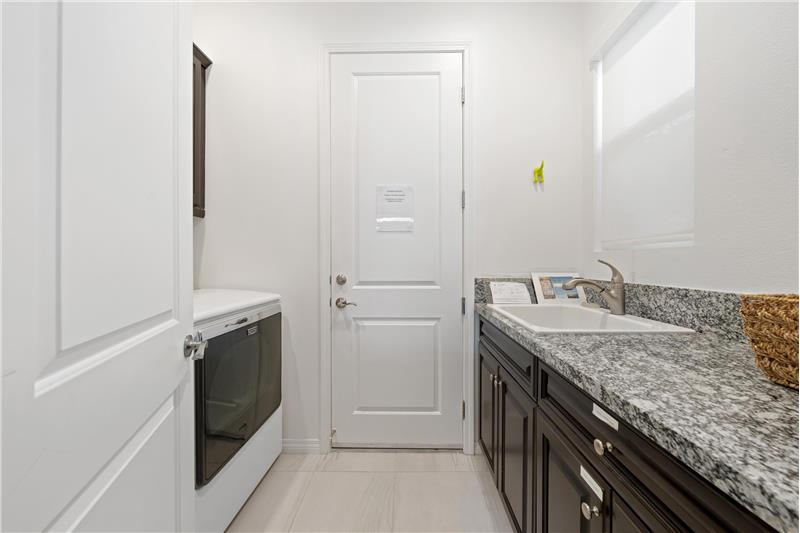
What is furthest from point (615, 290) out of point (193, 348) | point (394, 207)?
point (193, 348)

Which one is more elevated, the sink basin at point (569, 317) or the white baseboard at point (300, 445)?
the sink basin at point (569, 317)

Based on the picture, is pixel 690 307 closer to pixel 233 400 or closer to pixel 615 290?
pixel 615 290

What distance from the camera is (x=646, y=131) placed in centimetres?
154

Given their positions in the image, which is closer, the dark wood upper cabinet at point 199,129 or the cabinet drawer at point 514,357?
the cabinet drawer at point 514,357

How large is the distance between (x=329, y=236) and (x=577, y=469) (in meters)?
1.59

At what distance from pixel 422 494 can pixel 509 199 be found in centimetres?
162

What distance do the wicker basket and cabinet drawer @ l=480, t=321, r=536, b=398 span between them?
54 centimetres

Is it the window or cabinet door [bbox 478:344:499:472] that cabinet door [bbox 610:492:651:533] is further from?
the window

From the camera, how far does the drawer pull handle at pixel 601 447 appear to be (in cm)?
71

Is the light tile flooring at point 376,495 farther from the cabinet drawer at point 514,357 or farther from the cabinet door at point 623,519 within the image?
the cabinet door at point 623,519

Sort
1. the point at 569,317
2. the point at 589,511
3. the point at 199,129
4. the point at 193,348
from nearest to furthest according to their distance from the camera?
the point at 589,511 < the point at 193,348 < the point at 569,317 < the point at 199,129

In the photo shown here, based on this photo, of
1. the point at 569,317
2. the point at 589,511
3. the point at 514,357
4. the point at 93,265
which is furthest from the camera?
the point at 569,317

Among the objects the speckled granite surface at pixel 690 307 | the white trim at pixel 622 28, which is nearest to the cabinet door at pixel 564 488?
the speckled granite surface at pixel 690 307

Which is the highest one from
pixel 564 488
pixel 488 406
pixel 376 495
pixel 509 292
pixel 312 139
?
pixel 312 139
